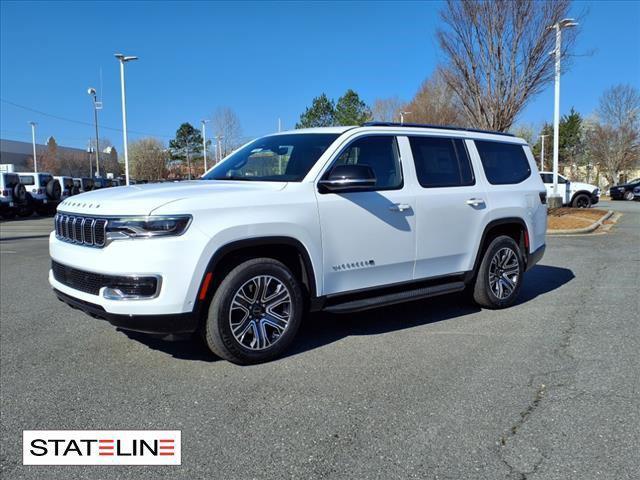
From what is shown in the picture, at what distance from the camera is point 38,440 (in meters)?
3.05

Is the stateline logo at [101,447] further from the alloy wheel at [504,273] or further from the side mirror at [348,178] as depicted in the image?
the alloy wheel at [504,273]

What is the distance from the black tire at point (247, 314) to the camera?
3926 mm

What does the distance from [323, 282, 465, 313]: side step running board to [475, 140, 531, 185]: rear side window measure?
135 centimetres

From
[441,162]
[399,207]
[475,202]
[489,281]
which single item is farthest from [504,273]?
[399,207]

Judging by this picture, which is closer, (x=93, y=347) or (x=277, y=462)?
(x=277, y=462)

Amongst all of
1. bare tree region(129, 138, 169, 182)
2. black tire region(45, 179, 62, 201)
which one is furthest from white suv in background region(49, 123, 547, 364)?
bare tree region(129, 138, 169, 182)

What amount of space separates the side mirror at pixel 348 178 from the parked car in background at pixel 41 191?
25.5m

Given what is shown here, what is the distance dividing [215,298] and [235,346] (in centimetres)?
41

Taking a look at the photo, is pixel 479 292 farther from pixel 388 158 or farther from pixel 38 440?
pixel 38 440

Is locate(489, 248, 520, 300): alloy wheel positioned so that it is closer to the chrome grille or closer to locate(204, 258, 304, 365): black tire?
locate(204, 258, 304, 365): black tire

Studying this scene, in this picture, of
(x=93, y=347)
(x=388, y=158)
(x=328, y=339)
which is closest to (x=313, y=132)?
(x=388, y=158)

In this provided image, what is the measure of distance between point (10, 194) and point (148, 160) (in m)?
39.4

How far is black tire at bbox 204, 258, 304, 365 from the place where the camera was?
393cm

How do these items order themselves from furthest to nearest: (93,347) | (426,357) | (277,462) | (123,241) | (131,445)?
1. (93,347)
2. (426,357)
3. (123,241)
4. (131,445)
5. (277,462)
